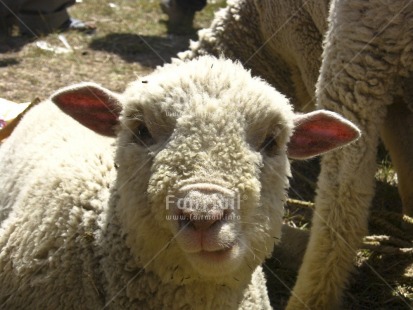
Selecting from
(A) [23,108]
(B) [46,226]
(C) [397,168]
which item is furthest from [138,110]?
(C) [397,168]

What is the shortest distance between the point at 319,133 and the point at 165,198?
773mm

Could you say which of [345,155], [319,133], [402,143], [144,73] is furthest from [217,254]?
[144,73]

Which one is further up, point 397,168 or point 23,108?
point 397,168

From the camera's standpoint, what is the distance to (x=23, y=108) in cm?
436

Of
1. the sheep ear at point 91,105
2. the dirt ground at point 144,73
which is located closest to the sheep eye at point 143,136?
the sheep ear at point 91,105

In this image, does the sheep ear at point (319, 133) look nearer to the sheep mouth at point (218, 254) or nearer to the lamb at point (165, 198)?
the lamb at point (165, 198)

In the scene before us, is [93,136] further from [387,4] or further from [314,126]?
[387,4]

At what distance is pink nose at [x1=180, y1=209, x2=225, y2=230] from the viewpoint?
2008mm

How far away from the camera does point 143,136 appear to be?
241 cm

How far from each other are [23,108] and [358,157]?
7.06ft

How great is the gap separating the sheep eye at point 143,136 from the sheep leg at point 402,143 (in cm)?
208

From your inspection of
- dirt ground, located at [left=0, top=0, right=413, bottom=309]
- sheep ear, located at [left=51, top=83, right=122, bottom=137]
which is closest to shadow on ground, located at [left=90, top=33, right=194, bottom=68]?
dirt ground, located at [left=0, top=0, right=413, bottom=309]

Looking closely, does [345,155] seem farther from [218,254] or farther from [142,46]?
[142,46]

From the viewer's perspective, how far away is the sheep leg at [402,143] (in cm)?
414
